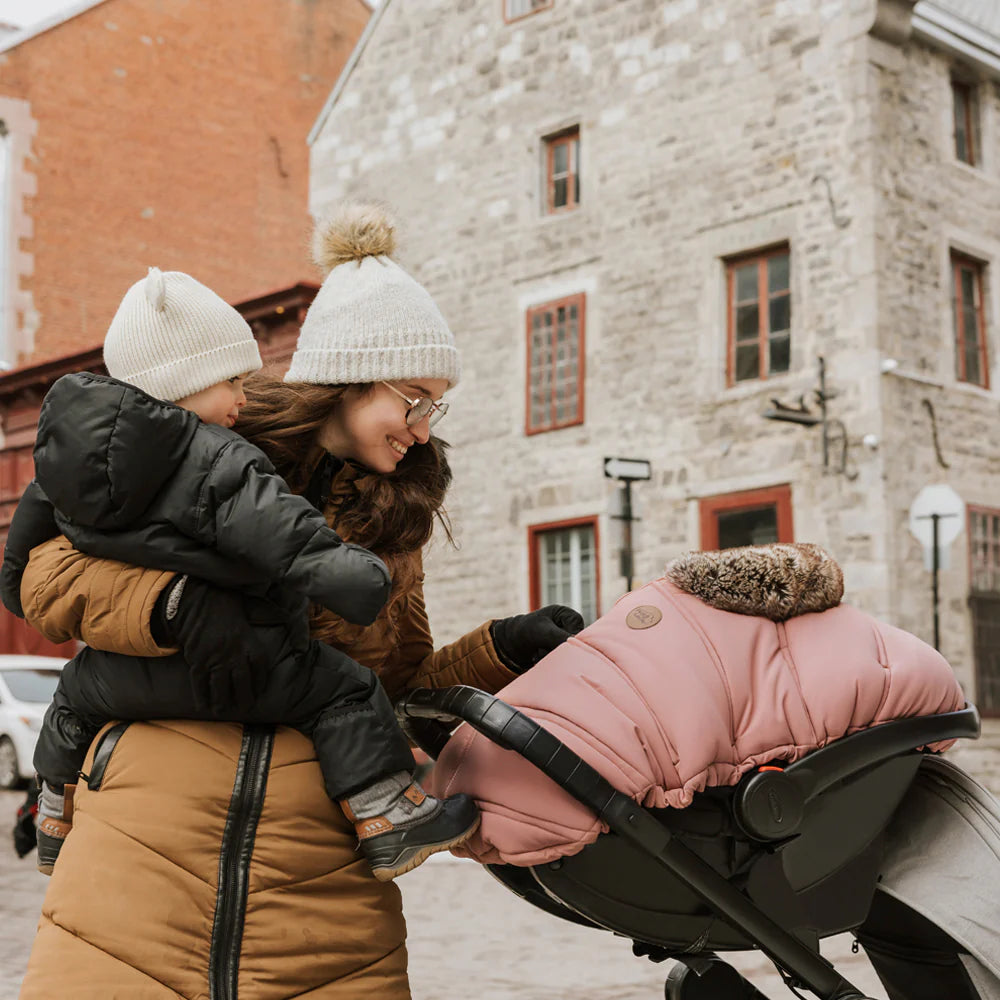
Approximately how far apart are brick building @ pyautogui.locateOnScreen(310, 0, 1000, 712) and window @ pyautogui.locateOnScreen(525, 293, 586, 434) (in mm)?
32

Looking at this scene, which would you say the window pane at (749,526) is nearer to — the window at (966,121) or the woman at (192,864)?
the window at (966,121)

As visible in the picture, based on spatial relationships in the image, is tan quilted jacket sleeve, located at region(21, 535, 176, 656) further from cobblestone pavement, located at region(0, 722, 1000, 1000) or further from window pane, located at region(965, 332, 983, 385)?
window pane, located at region(965, 332, 983, 385)

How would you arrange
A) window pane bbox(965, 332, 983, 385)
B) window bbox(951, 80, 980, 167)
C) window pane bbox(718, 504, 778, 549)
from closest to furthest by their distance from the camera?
window pane bbox(718, 504, 778, 549), window pane bbox(965, 332, 983, 385), window bbox(951, 80, 980, 167)

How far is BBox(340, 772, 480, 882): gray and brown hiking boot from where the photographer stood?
73.1 inches

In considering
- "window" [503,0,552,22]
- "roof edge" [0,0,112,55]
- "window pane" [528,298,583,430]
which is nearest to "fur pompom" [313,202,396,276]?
"window pane" [528,298,583,430]

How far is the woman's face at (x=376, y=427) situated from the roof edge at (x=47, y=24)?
23474 mm

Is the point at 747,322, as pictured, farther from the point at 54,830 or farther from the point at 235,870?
the point at 235,870

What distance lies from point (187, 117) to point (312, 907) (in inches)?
978

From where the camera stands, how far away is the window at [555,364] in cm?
1586

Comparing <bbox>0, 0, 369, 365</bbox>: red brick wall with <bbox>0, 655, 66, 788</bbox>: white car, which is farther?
<bbox>0, 0, 369, 365</bbox>: red brick wall

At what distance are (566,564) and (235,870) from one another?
14.1 meters

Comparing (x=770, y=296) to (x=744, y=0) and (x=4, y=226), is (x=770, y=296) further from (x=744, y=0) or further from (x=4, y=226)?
(x=4, y=226)

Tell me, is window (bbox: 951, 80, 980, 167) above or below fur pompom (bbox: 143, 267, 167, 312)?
above

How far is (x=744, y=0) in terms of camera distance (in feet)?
48.2
